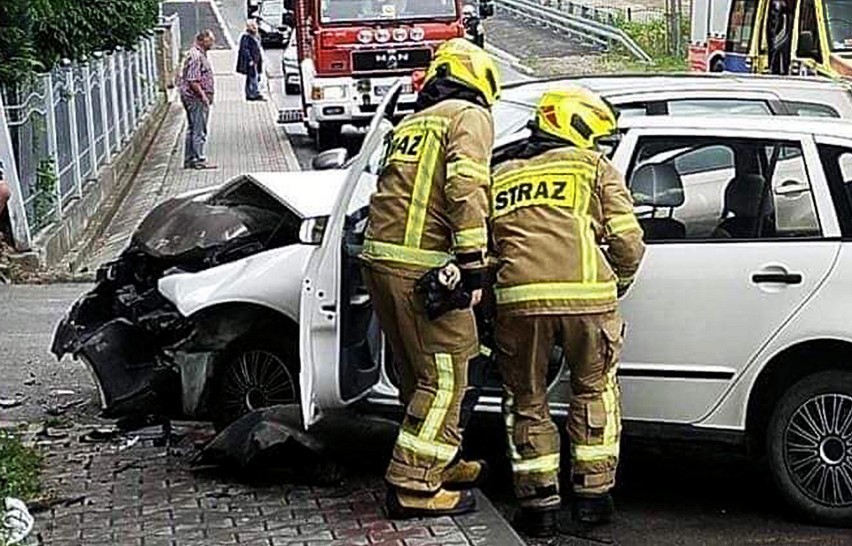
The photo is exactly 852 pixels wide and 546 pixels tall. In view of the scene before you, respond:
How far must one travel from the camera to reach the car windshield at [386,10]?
2320 cm

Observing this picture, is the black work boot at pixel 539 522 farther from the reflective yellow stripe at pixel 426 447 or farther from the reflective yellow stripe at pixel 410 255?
the reflective yellow stripe at pixel 410 255

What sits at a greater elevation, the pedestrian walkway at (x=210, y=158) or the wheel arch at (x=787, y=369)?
the wheel arch at (x=787, y=369)

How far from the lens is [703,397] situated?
6.81 metres

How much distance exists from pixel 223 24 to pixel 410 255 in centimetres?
5174

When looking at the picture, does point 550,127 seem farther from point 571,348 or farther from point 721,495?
point 721,495

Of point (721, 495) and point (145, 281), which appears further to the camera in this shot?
point (145, 281)

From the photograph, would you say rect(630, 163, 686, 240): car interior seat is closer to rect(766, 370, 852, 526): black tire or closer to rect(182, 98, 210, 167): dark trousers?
rect(766, 370, 852, 526): black tire

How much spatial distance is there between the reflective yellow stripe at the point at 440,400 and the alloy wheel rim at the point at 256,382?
1.50 meters

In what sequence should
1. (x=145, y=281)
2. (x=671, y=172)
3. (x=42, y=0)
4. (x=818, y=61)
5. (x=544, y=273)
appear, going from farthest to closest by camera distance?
(x=818, y=61), (x=42, y=0), (x=145, y=281), (x=671, y=172), (x=544, y=273)

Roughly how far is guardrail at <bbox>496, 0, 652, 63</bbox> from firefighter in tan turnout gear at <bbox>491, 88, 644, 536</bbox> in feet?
112

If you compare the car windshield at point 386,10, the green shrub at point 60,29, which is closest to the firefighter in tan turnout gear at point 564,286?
the green shrub at point 60,29

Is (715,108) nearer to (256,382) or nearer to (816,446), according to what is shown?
(816,446)

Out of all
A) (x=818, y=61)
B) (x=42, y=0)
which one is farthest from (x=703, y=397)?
(x=818, y=61)

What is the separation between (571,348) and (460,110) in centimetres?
Answer: 104
